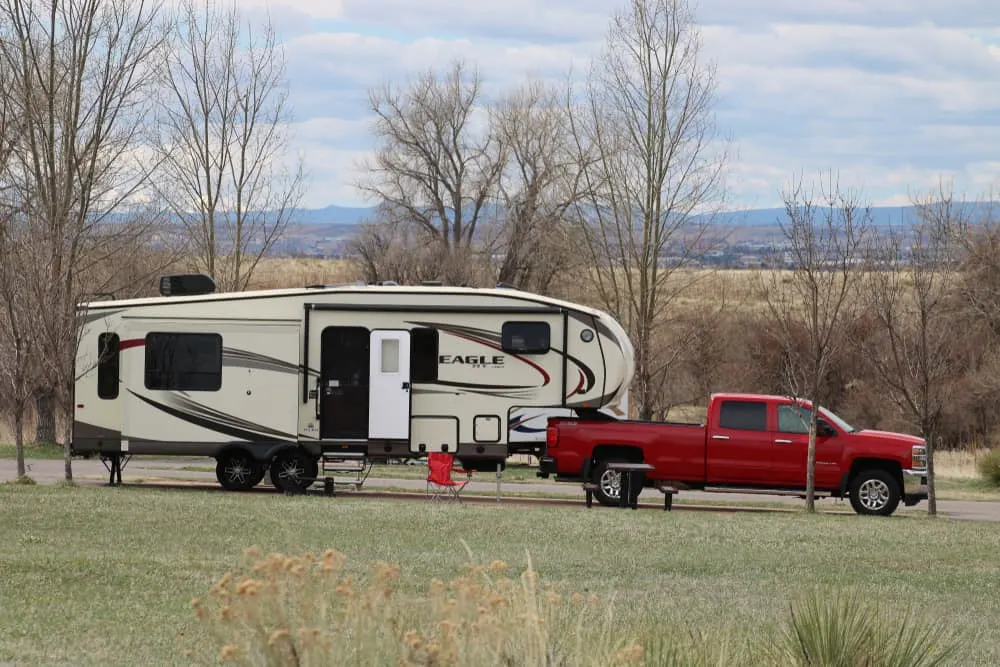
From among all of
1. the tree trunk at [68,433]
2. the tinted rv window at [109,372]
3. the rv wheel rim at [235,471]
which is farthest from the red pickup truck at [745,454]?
the tree trunk at [68,433]

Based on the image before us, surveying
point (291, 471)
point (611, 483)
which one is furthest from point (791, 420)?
point (291, 471)

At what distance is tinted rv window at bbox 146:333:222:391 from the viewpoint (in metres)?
21.3

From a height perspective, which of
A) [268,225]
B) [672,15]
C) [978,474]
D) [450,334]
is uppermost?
[672,15]

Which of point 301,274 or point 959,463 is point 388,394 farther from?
point 301,274

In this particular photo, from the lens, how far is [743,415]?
21.0m

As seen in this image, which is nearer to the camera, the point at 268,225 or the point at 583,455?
the point at 583,455

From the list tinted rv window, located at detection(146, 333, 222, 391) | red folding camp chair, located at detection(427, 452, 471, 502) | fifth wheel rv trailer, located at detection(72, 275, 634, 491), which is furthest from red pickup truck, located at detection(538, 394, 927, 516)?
tinted rv window, located at detection(146, 333, 222, 391)

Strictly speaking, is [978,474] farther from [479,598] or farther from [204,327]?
[479,598]

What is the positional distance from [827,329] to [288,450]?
8551 millimetres

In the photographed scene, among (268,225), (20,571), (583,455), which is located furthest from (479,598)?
(268,225)

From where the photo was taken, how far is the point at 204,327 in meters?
21.3

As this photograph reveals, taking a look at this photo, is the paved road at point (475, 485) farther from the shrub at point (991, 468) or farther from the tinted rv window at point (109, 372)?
the shrub at point (991, 468)

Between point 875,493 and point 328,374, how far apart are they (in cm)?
859

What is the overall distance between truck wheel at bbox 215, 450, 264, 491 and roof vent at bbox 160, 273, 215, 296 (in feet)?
9.23
